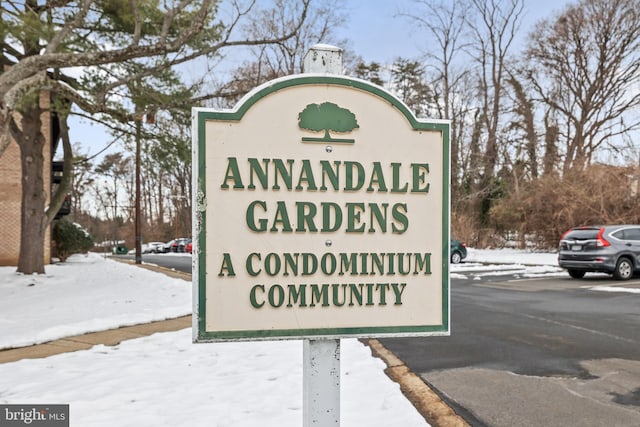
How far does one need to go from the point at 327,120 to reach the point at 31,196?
15.1m

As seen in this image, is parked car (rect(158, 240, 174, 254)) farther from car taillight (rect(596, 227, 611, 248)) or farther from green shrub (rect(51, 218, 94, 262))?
car taillight (rect(596, 227, 611, 248))

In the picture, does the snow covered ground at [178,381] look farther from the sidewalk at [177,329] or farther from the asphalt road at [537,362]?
the asphalt road at [537,362]

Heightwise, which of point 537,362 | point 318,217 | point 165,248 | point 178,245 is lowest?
point 165,248

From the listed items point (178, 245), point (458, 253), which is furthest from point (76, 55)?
point (178, 245)

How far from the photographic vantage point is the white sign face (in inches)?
75.9

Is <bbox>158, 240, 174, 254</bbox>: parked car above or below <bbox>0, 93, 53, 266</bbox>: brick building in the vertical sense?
below

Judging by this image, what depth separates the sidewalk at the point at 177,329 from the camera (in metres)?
3.71

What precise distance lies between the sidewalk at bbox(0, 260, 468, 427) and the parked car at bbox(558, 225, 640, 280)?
10.2m

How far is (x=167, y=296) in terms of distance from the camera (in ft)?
35.6

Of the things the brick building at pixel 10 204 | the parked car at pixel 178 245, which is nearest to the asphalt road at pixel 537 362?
the brick building at pixel 10 204

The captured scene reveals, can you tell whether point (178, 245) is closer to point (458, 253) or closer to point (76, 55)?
point (458, 253)

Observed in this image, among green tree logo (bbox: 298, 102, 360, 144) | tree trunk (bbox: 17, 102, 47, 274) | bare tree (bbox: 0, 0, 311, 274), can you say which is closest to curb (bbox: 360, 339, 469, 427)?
green tree logo (bbox: 298, 102, 360, 144)

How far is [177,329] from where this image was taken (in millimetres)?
6996

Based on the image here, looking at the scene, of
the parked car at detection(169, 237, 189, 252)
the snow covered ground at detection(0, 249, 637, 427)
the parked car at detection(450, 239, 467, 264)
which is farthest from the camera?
the parked car at detection(169, 237, 189, 252)
